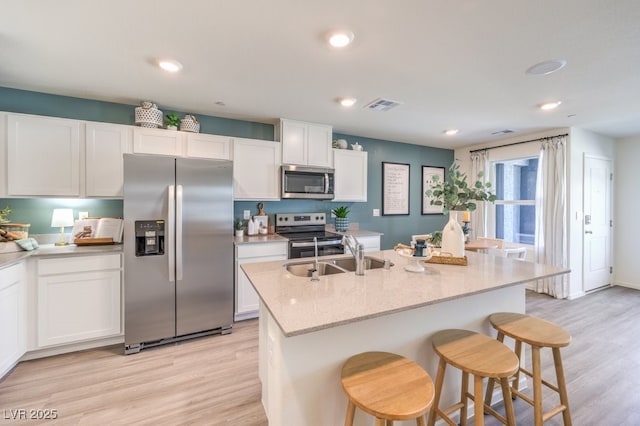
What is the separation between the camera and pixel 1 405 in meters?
1.82

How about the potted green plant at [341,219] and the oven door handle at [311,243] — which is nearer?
the oven door handle at [311,243]

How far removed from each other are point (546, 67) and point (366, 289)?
2266 millimetres

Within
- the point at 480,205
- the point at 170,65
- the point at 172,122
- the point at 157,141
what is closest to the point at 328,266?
the point at 170,65

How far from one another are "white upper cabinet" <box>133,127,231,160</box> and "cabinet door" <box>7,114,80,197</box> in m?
0.52

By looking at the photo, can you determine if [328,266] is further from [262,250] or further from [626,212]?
[626,212]

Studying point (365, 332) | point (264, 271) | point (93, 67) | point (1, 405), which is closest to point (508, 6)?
point (365, 332)

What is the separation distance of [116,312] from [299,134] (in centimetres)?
273

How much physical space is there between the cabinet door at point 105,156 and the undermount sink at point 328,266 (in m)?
2.10

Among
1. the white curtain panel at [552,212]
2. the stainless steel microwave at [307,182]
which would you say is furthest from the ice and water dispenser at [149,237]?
the white curtain panel at [552,212]

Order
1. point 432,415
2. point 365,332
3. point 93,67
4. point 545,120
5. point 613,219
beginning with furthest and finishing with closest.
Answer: point 613,219 < point 545,120 < point 93,67 < point 432,415 < point 365,332

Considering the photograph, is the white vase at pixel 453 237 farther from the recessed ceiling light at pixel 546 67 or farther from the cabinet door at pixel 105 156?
the cabinet door at pixel 105 156

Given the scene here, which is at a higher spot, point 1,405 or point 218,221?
point 218,221

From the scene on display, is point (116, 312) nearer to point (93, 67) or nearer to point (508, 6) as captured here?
point (93, 67)

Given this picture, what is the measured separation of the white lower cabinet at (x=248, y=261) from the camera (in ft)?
9.93
